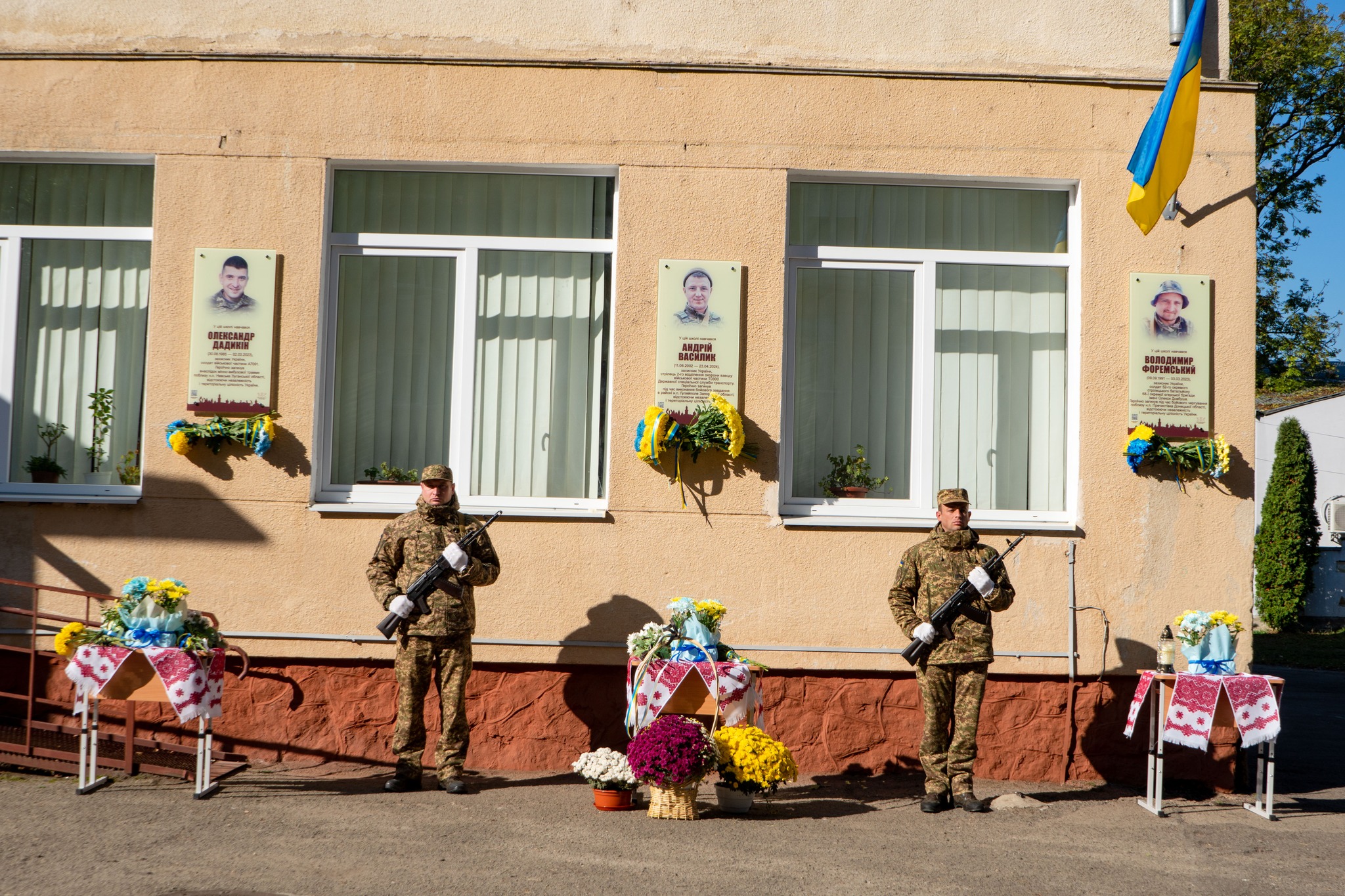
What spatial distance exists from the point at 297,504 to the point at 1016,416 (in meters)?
4.67

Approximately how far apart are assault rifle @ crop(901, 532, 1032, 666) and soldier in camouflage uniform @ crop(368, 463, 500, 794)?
2351 millimetres

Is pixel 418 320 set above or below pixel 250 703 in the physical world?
above

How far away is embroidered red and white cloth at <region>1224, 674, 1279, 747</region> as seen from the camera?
21.3 ft

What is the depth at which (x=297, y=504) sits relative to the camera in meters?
7.34

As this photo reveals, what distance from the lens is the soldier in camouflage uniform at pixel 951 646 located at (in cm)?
653

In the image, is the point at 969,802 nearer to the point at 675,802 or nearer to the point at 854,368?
the point at 675,802

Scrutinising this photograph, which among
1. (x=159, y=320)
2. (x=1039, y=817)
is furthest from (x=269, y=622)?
(x=1039, y=817)

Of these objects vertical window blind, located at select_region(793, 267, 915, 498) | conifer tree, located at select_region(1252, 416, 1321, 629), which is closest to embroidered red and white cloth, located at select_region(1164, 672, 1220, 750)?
vertical window blind, located at select_region(793, 267, 915, 498)

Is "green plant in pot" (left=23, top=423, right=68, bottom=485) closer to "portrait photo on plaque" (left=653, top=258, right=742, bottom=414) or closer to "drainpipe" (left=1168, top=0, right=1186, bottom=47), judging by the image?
"portrait photo on plaque" (left=653, top=258, right=742, bottom=414)

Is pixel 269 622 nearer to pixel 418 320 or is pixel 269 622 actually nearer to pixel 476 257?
pixel 418 320

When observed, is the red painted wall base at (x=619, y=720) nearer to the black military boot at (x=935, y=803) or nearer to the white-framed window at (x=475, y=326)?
the black military boot at (x=935, y=803)

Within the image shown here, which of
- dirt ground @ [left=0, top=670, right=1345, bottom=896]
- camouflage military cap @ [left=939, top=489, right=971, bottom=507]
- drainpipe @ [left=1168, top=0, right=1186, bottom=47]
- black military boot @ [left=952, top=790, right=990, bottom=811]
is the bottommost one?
dirt ground @ [left=0, top=670, right=1345, bottom=896]

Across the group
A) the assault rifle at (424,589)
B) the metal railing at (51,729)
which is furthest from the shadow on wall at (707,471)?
the metal railing at (51,729)

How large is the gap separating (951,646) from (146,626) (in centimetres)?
433
